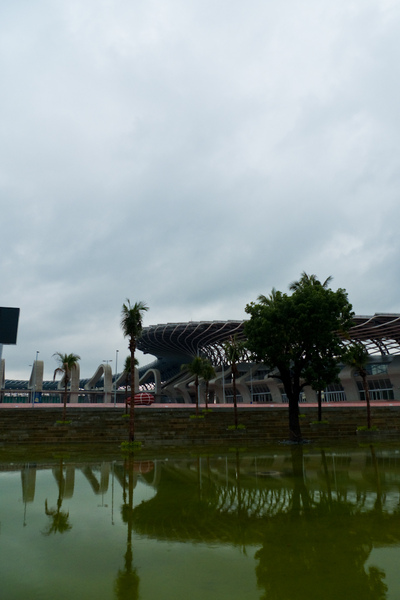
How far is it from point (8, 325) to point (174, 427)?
2319 cm

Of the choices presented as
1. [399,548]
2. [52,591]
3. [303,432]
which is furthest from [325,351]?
[52,591]

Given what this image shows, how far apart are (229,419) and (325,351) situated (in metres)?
10.0

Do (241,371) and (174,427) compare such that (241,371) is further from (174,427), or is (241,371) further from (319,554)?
(319,554)

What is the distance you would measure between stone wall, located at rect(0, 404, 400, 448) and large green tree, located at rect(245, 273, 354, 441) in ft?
13.1

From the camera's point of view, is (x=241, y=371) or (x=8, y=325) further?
(x=241, y=371)

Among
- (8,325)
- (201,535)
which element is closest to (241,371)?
(8,325)

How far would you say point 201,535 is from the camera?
7.38m

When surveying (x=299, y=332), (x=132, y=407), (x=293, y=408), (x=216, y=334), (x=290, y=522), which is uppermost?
(x=216, y=334)

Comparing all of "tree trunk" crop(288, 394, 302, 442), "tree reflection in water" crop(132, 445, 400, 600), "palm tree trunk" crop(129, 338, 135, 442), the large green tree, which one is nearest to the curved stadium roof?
the large green tree

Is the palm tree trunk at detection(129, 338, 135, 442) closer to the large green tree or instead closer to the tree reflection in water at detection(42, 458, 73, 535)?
the large green tree

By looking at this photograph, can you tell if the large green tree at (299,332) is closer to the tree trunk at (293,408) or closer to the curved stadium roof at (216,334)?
the tree trunk at (293,408)

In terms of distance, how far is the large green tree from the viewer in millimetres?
27750

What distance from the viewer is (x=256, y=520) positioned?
8328mm

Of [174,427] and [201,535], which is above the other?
[174,427]
